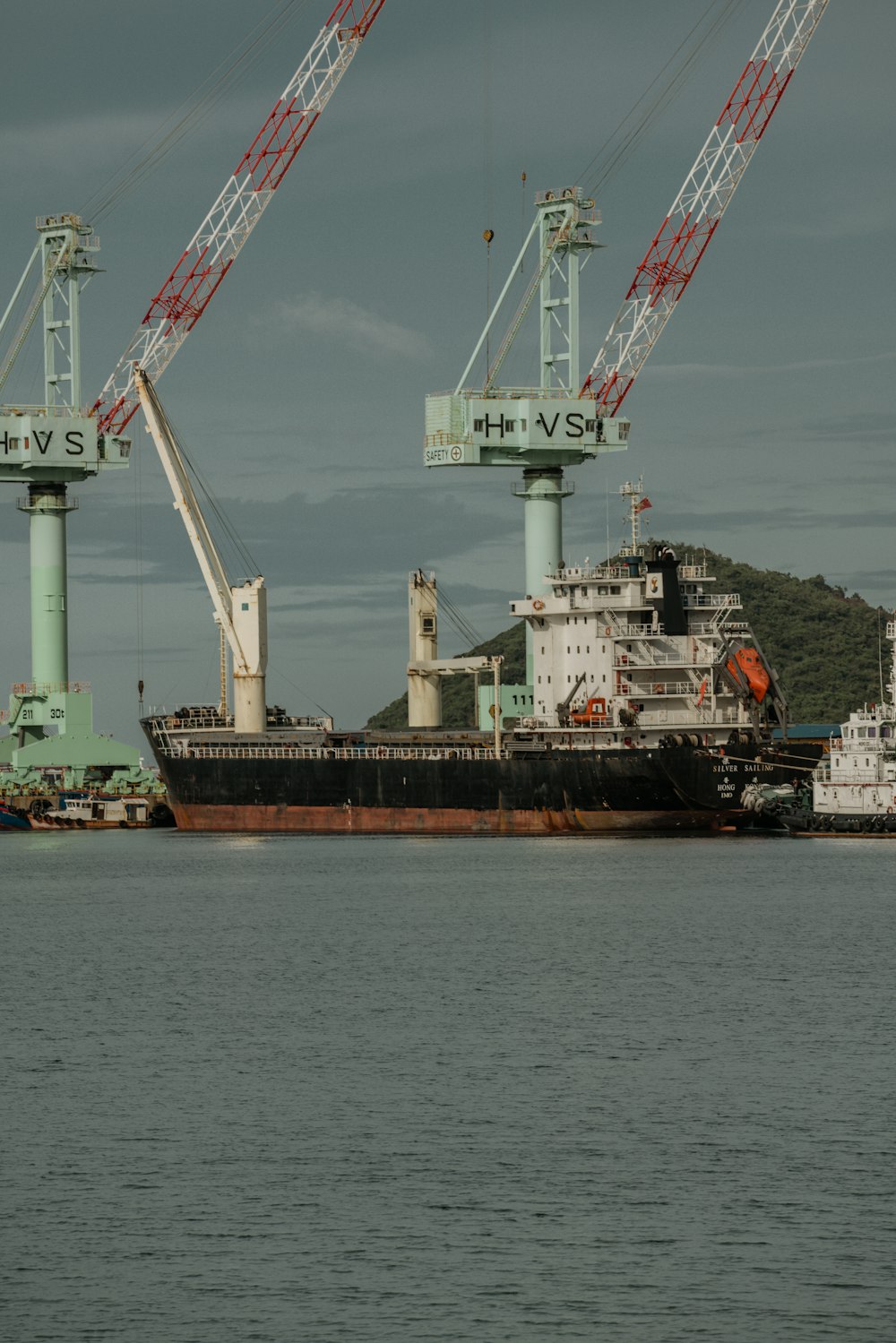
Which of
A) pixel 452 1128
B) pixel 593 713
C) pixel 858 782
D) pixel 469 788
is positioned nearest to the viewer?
pixel 452 1128

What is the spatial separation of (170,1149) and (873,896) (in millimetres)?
37544

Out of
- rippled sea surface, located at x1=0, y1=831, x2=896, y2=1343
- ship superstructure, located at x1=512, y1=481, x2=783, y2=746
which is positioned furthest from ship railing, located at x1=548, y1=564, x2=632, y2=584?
rippled sea surface, located at x1=0, y1=831, x2=896, y2=1343

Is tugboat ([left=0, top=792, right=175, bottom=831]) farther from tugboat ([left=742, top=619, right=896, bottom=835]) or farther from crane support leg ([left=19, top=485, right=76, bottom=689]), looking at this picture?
tugboat ([left=742, top=619, right=896, bottom=835])

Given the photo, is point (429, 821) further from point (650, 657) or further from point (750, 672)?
point (750, 672)

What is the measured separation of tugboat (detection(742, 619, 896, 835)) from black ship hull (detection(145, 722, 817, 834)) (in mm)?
4130

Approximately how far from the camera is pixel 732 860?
3081 inches

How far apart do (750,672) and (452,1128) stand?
62715 millimetres

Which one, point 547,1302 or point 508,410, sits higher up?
point 508,410

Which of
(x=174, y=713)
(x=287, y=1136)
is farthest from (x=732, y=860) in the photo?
(x=287, y=1136)

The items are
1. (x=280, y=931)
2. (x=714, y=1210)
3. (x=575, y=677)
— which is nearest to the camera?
(x=714, y=1210)

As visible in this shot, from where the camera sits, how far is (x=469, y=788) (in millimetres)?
93188

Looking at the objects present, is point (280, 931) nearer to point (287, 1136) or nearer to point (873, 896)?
point (873, 896)

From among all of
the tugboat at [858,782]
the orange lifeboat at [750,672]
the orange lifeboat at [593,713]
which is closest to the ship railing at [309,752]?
the orange lifeboat at [593,713]

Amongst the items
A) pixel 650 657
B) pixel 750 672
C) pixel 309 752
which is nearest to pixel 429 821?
pixel 309 752
